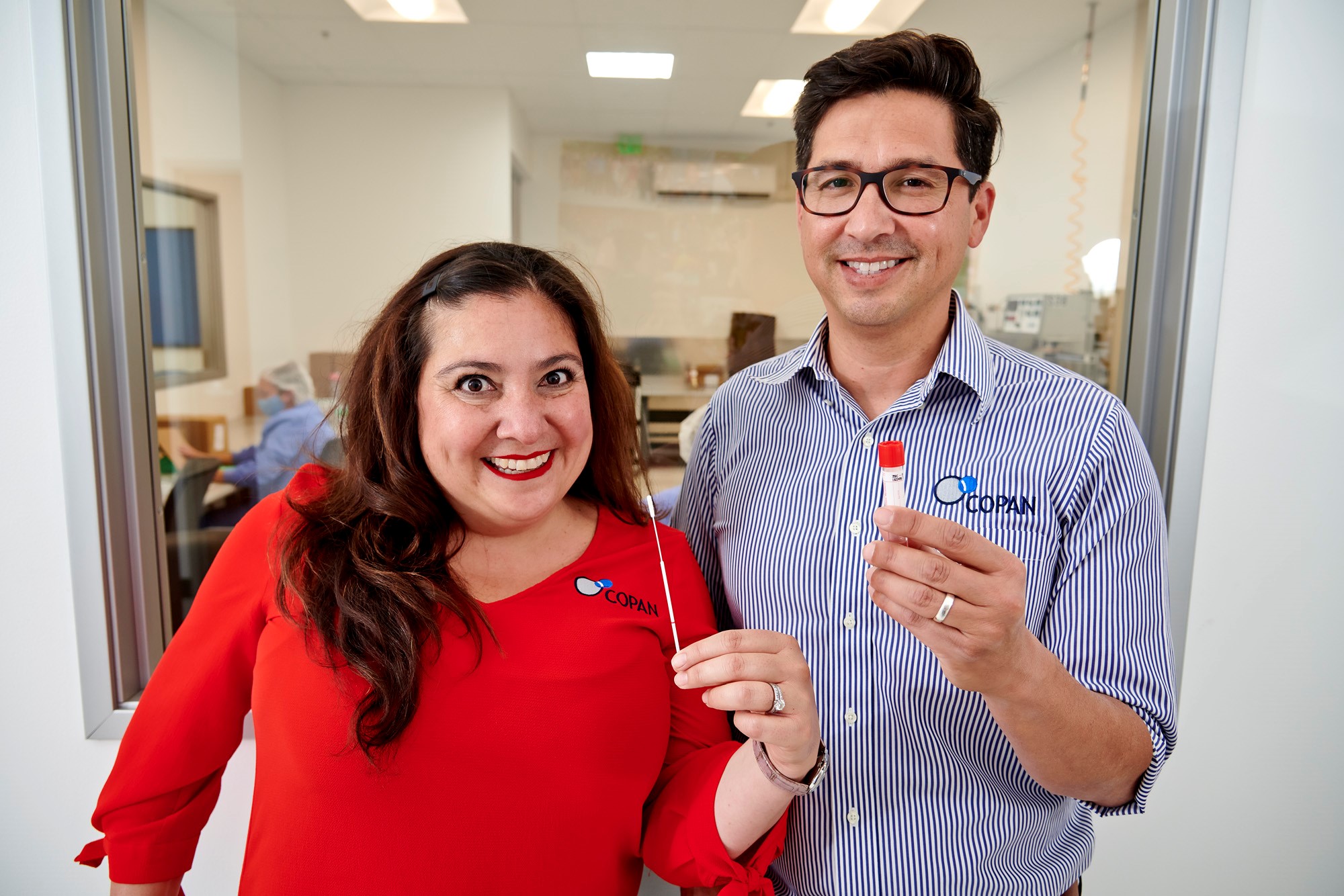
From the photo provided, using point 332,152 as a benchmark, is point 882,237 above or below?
below

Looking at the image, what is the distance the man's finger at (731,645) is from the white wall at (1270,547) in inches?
48.2

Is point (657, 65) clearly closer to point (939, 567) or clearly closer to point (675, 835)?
point (939, 567)

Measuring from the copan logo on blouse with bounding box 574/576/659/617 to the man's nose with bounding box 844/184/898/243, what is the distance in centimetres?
62

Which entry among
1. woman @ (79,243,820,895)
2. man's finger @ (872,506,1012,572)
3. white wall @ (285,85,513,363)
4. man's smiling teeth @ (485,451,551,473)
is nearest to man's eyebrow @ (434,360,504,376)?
woman @ (79,243,820,895)

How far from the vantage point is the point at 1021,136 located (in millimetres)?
1950

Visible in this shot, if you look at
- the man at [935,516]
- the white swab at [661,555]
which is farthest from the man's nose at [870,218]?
the white swab at [661,555]

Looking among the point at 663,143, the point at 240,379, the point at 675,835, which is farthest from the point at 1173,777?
the point at 240,379

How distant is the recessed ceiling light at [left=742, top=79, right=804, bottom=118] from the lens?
6.33ft

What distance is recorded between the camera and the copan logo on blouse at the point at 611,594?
3.70 feet

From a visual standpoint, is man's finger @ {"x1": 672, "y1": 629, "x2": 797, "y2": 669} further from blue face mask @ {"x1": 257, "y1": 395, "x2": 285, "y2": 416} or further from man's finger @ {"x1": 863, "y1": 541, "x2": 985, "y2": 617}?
blue face mask @ {"x1": 257, "y1": 395, "x2": 285, "y2": 416}

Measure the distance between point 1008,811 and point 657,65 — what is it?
1724mm

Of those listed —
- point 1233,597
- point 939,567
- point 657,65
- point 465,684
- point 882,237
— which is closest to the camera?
point 939,567

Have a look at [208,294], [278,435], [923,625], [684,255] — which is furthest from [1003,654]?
[208,294]

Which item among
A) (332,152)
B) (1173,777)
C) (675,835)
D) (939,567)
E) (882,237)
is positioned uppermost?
(332,152)
